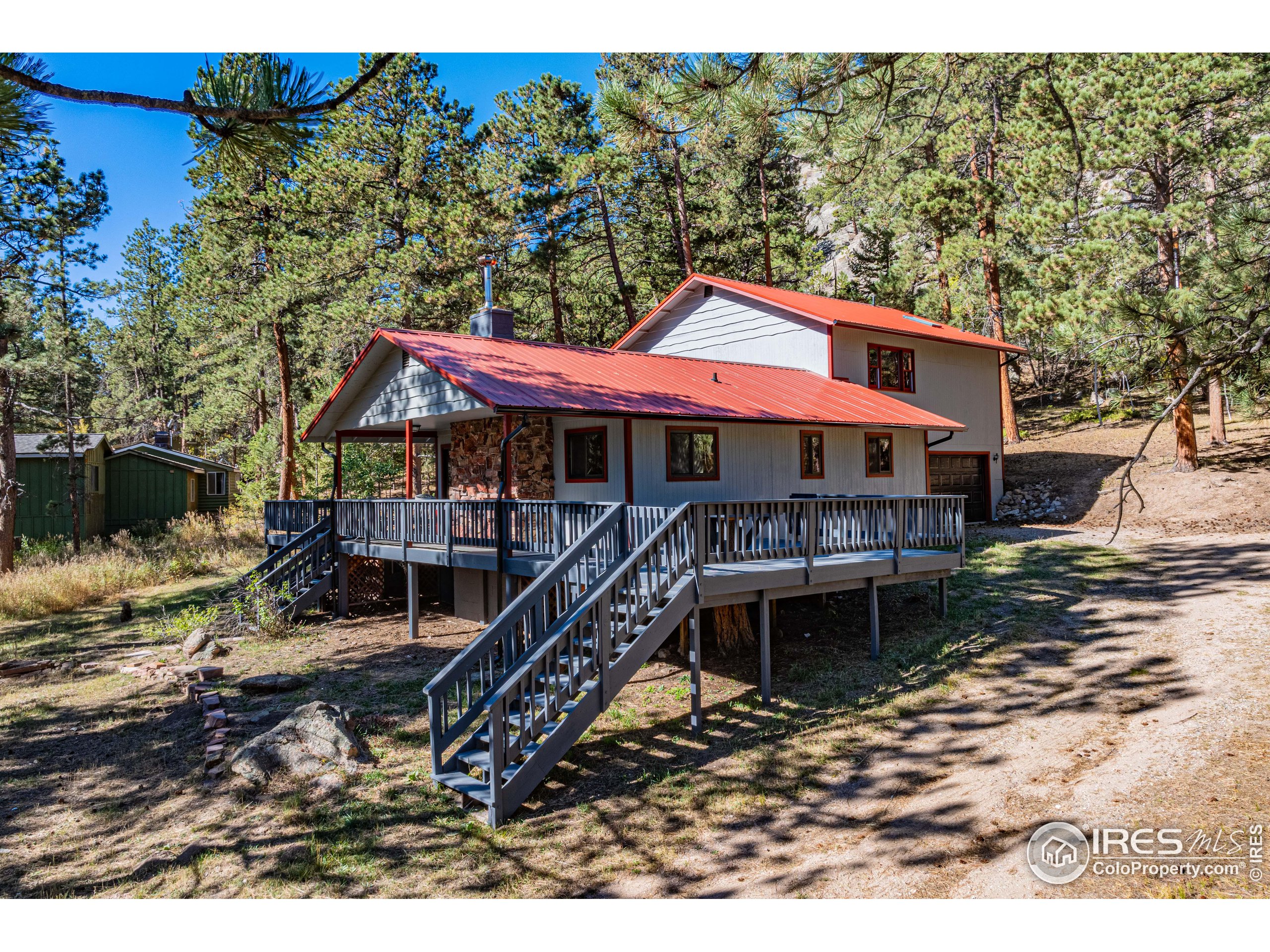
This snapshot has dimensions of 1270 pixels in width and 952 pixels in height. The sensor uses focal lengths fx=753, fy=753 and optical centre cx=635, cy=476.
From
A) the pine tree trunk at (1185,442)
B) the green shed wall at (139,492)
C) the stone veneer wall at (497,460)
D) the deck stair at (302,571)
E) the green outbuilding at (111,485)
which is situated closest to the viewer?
the stone veneer wall at (497,460)

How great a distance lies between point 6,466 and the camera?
68.1ft

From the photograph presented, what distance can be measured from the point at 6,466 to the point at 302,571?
1130 cm

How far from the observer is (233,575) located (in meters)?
20.9

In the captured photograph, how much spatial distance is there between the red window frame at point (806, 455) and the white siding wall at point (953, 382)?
3.48 m

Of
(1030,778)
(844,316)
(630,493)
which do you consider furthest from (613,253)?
(1030,778)

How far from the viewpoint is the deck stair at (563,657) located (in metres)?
7.33

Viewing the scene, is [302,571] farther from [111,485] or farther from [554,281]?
[111,485]

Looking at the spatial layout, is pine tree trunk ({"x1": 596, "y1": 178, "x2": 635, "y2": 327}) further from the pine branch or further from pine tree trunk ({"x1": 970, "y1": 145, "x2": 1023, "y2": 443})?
the pine branch

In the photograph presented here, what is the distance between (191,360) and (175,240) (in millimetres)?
10297

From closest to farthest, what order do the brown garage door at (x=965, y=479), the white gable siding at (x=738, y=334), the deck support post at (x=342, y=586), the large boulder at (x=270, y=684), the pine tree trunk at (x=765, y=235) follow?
the large boulder at (x=270, y=684) < the deck support post at (x=342, y=586) < the white gable siding at (x=738, y=334) < the brown garage door at (x=965, y=479) < the pine tree trunk at (x=765, y=235)

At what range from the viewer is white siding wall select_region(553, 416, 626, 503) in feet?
43.7

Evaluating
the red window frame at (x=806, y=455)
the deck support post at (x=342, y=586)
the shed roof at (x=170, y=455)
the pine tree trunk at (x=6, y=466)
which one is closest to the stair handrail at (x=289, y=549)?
the deck support post at (x=342, y=586)

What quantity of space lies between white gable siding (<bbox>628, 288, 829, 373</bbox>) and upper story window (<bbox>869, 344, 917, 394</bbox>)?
6.16ft

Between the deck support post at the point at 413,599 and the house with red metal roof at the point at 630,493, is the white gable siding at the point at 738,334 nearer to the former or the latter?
the house with red metal roof at the point at 630,493
